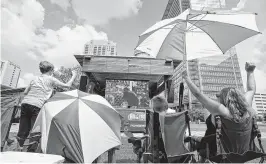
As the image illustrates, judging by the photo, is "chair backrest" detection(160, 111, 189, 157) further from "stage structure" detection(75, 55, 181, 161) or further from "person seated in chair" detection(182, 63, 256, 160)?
"stage structure" detection(75, 55, 181, 161)

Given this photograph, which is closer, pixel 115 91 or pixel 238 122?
pixel 238 122

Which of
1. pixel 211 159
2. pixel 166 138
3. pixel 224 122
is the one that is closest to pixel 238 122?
pixel 224 122

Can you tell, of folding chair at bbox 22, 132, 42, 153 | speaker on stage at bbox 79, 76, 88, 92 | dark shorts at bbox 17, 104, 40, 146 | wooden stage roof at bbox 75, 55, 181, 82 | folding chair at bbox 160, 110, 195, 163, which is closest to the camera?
folding chair at bbox 160, 110, 195, 163

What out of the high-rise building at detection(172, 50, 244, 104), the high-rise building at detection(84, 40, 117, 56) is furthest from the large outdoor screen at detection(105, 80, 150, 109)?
the high-rise building at detection(172, 50, 244, 104)

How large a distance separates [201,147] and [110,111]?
1.31 meters

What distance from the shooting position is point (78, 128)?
1.80 m

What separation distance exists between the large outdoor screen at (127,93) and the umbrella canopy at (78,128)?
18.6 feet

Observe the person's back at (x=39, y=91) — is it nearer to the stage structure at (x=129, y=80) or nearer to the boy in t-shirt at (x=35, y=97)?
the boy in t-shirt at (x=35, y=97)

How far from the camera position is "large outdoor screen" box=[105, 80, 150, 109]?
310 inches

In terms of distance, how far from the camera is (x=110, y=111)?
6.98 ft

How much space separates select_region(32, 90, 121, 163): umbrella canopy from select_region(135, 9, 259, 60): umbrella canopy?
208 centimetres

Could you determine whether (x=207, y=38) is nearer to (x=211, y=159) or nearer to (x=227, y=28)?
(x=227, y=28)

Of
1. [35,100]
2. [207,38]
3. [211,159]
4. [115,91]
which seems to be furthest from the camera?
[115,91]

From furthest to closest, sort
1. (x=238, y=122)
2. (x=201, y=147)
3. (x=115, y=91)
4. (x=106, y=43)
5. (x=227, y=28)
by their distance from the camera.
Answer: (x=106, y=43), (x=115, y=91), (x=227, y=28), (x=201, y=147), (x=238, y=122)
